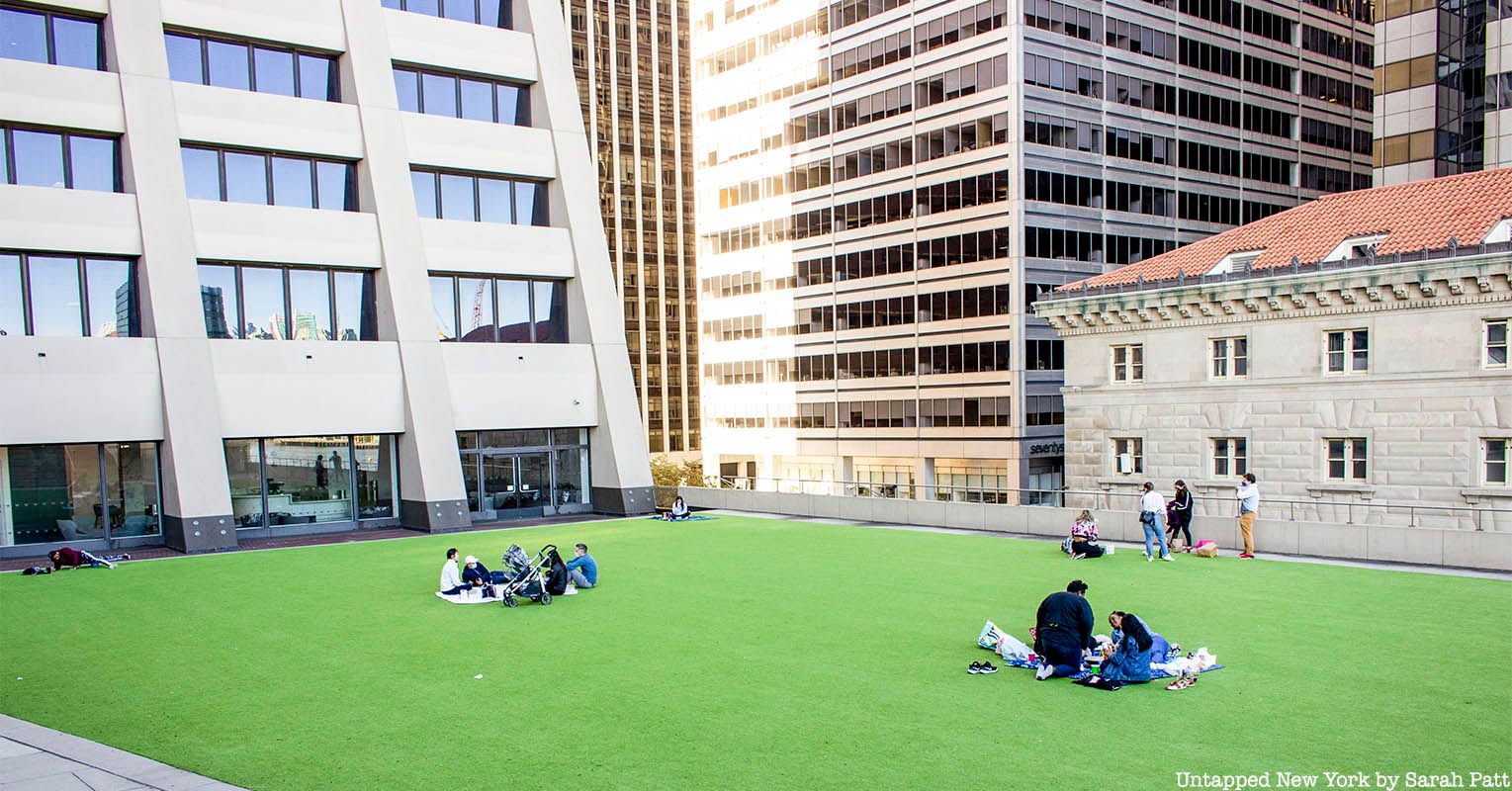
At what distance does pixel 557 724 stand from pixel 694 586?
9.99m

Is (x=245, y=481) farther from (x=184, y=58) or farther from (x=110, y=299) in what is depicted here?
(x=184, y=58)

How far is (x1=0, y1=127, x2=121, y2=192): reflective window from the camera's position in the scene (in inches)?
1190

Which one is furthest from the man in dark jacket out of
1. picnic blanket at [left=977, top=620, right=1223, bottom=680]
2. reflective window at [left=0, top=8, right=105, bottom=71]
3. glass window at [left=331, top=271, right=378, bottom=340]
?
reflective window at [left=0, top=8, right=105, bottom=71]

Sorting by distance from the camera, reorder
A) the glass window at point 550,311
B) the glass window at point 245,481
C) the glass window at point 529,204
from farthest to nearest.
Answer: the glass window at point 550,311, the glass window at point 529,204, the glass window at point 245,481

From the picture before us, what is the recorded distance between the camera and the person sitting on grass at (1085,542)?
24766mm

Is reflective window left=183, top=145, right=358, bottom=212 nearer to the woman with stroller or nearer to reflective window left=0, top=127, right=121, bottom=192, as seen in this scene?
reflective window left=0, top=127, right=121, bottom=192

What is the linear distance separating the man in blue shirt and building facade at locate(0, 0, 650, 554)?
47.7 feet

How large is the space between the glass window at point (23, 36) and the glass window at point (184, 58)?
322 cm

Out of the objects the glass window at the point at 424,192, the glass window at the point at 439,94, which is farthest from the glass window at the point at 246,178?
the glass window at the point at 439,94

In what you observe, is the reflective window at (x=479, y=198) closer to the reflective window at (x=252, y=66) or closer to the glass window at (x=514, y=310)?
the glass window at (x=514, y=310)

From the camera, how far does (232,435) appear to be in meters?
32.7

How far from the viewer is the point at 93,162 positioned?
104 ft

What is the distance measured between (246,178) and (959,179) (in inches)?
1962

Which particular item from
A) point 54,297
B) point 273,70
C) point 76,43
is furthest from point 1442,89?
point 54,297
